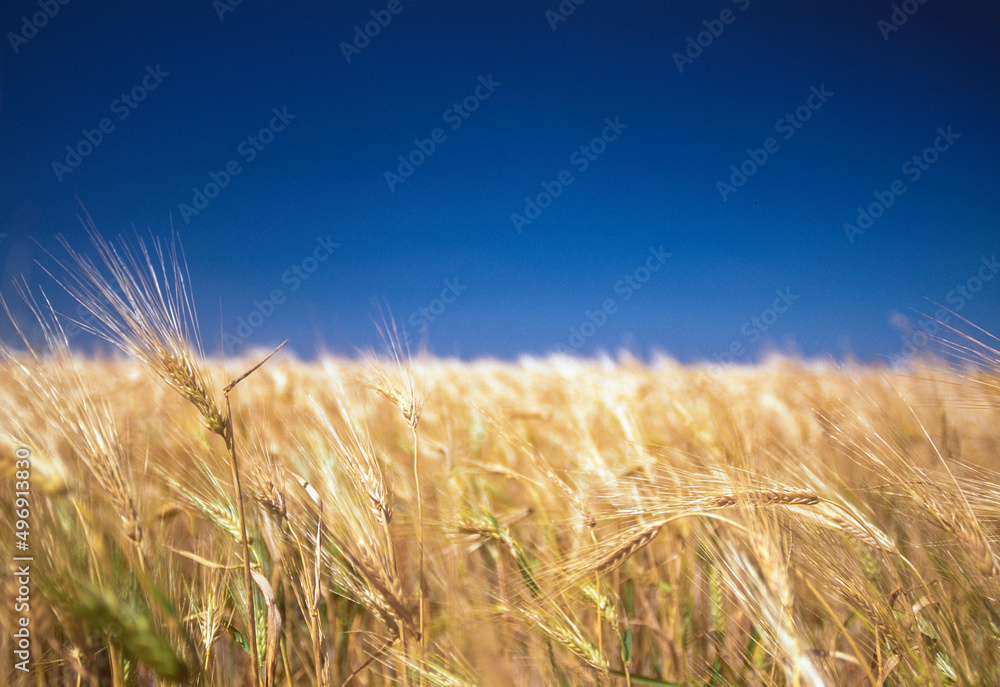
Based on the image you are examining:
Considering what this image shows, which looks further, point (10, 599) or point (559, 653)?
point (559, 653)

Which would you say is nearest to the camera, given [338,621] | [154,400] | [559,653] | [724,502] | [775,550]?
[775,550]

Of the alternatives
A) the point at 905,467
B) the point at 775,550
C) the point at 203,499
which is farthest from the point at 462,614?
the point at 905,467

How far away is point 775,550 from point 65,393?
47.1 inches

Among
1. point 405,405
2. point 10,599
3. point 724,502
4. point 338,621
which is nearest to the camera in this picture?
point 10,599

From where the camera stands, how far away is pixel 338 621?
1.38m

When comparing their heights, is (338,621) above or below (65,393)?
below

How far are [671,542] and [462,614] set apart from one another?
0.92 metres

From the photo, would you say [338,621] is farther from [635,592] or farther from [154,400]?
[154,400]

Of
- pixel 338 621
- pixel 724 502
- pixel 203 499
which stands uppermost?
pixel 203 499

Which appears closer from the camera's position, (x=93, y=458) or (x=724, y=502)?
(x=93, y=458)

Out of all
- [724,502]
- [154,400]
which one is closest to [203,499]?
[724,502]

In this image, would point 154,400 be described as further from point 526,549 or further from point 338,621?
point 526,549

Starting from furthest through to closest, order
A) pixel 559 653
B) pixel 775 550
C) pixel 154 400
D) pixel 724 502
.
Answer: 1. pixel 154 400
2. pixel 559 653
3. pixel 724 502
4. pixel 775 550

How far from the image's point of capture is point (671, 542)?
154cm
